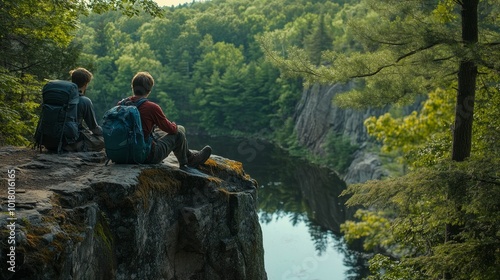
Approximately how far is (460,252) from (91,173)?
4734 millimetres

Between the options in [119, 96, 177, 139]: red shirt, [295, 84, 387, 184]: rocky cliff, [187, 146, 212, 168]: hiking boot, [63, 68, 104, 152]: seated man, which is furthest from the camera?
[295, 84, 387, 184]: rocky cliff

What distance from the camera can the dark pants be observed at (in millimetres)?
6766

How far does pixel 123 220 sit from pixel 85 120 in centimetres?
228

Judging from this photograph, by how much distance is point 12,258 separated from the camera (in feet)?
13.5

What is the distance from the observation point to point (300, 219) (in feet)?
104

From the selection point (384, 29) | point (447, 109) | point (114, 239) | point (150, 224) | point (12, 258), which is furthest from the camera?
point (447, 109)

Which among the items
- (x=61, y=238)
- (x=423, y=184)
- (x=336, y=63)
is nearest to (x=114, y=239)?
(x=61, y=238)

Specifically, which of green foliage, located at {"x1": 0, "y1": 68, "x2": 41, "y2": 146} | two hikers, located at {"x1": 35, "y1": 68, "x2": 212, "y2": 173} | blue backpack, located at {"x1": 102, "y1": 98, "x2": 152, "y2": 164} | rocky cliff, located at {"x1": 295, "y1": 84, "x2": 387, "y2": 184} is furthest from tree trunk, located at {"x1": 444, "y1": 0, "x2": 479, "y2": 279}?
rocky cliff, located at {"x1": 295, "y1": 84, "x2": 387, "y2": 184}

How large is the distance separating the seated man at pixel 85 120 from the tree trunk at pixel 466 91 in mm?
5617

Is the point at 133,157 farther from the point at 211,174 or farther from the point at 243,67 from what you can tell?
the point at 243,67

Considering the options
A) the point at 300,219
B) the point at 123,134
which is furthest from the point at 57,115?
the point at 300,219

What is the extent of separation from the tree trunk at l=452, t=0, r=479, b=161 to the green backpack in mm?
5832

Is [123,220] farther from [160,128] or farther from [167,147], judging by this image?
[160,128]

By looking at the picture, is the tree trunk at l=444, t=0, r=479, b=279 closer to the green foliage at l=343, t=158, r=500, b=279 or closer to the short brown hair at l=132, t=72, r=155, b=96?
the green foliage at l=343, t=158, r=500, b=279
